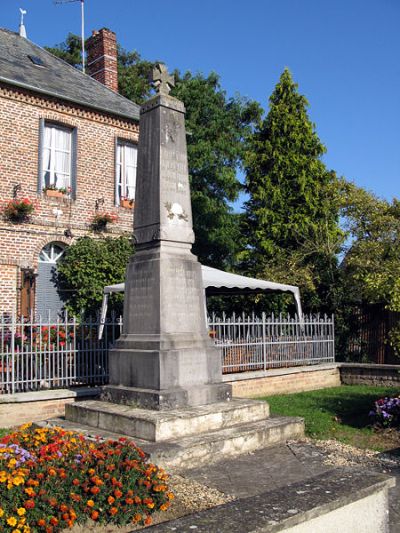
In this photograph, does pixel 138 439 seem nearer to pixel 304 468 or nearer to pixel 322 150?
pixel 304 468

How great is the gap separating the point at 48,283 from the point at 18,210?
85.1 inches

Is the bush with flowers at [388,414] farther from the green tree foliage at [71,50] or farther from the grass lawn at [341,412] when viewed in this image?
the green tree foliage at [71,50]

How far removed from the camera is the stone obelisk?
7.03 meters

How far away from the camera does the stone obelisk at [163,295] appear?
7031 millimetres

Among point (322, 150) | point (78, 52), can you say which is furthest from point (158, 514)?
point (78, 52)

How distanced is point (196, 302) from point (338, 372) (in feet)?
26.0

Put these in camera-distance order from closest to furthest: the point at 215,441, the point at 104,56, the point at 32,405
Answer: the point at 215,441
the point at 32,405
the point at 104,56

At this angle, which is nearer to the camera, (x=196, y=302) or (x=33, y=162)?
(x=196, y=302)

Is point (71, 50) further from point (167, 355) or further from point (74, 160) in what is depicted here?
point (167, 355)

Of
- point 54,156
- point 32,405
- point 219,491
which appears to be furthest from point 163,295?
point 54,156

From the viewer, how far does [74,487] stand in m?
4.24

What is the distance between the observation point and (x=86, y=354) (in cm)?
954

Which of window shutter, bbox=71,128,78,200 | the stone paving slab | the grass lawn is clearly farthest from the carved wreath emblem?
window shutter, bbox=71,128,78,200

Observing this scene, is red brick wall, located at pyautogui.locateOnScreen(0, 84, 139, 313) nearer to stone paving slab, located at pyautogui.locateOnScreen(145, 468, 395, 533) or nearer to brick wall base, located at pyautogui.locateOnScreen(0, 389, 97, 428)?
brick wall base, located at pyautogui.locateOnScreen(0, 389, 97, 428)
